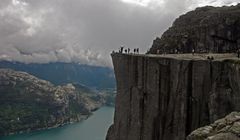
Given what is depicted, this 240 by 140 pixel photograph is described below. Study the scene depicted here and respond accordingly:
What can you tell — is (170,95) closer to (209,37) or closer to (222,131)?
(209,37)

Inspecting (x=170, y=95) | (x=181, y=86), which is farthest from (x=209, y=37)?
(x=181, y=86)

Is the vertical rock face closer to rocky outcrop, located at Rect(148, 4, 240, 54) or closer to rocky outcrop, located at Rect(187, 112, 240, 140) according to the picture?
rocky outcrop, located at Rect(148, 4, 240, 54)

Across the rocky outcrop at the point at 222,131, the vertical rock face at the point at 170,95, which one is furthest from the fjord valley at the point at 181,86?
the rocky outcrop at the point at 222,131

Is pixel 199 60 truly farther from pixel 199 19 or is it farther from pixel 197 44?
pixel 199 19

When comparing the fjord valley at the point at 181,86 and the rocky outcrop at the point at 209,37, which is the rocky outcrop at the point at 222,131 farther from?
the rocky outcrop at the point at 209,37

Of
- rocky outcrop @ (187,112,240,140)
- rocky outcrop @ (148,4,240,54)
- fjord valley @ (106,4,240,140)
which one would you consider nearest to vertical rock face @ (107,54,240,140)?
fjord valley @ (106,4,240,140)

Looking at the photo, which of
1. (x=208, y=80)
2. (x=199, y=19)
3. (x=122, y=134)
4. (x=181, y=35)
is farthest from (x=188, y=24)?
(x=208, y=80)
